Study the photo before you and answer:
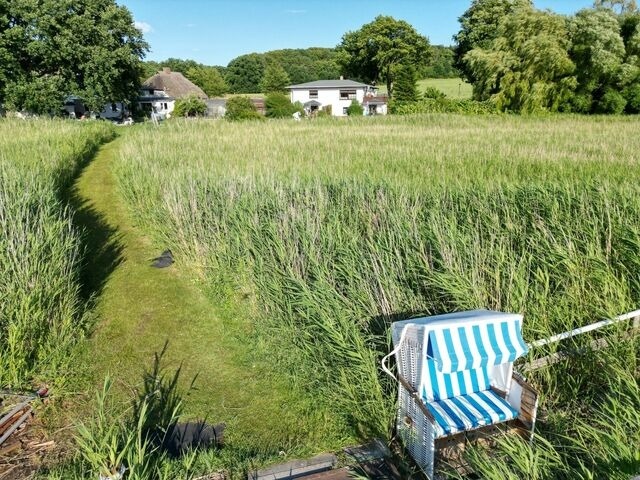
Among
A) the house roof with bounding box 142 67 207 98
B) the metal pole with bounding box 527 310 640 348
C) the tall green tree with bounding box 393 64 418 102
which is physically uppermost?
the house roof with bounding box 142 67 207 98

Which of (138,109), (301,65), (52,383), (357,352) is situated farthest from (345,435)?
(301,65)

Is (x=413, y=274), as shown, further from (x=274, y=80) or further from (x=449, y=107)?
(x=274, y=80)

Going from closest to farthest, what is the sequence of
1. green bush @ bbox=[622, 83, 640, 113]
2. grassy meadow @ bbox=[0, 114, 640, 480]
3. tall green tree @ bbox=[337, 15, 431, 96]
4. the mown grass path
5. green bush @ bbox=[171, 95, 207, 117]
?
grassy meadow @ bbox=[0, 114, 640, 480], the mown grass path, green bush @ bbox=[622, 83, 640, 113], green bush @ bbox=[171, 95, 207, 117], tall green tree @ bbox=[337, 15, 431, 96]

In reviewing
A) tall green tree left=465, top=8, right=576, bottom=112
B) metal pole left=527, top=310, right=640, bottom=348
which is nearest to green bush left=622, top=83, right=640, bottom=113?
tall green tree left=465, top=8, right=576, bottom=112

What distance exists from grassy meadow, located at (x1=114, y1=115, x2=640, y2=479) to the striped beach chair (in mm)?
256

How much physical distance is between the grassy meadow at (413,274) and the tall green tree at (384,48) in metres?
51.1

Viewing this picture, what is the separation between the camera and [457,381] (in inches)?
124

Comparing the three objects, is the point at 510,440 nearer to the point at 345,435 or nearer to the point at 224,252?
the point at 345,435

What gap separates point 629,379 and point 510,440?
1.12 m

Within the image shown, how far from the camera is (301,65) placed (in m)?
89.7

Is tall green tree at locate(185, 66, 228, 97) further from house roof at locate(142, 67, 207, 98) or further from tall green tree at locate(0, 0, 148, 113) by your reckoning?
tall green tree at locate(0, 0, 148, 113)

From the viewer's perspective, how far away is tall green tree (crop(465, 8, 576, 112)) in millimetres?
27359

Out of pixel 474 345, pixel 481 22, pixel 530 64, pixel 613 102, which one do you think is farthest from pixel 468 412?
pixel 481 22

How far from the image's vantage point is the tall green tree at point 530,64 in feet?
89.8
